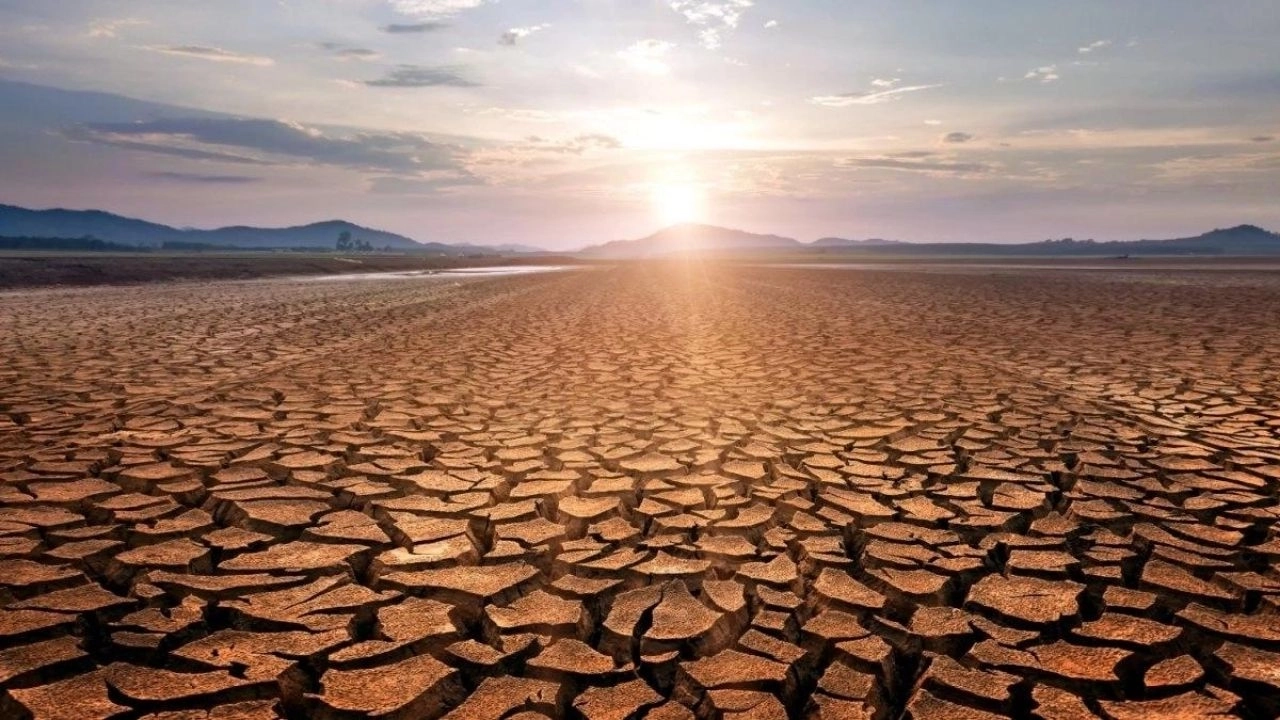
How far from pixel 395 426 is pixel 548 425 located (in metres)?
0.82

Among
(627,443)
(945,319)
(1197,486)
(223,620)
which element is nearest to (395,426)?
(627,443)

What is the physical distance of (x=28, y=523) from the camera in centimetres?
247

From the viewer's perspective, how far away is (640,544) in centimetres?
238

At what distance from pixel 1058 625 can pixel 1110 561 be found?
52 cm

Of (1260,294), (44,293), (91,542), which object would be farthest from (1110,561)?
(44,293)

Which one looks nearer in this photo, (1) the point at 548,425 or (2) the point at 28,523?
(2) the point at 28,523

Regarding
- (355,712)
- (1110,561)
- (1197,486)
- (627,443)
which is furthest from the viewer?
(627,443)

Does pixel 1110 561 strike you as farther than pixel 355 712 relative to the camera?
Yes

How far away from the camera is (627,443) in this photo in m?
3.62

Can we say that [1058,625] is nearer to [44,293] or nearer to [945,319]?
[945,319]

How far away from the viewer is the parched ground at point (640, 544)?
161cm

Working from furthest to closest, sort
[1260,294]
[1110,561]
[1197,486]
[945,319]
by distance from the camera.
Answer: [1260,294], [945,319], [1197,486], [1110,561]

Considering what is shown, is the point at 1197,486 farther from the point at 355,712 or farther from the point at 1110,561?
the point at 355,712

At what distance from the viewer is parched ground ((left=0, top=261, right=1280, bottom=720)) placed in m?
1.61
